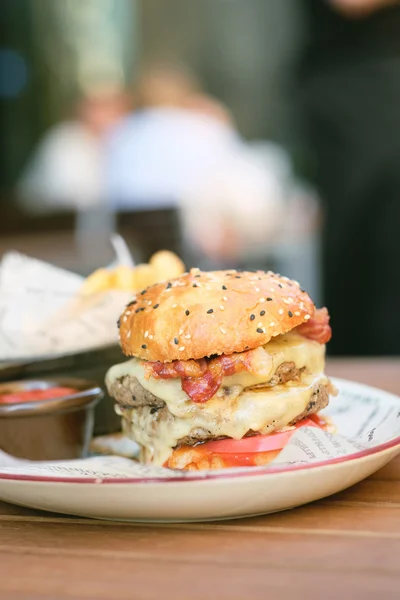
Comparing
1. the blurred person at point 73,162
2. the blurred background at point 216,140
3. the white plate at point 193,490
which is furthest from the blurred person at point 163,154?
the white plate at point 193,490

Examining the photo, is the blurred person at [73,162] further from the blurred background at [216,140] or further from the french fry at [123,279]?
the french fry at [123,279]

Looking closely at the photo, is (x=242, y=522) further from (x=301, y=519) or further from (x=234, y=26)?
(x=234, y=26)

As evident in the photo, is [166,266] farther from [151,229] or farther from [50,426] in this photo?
[151,229]

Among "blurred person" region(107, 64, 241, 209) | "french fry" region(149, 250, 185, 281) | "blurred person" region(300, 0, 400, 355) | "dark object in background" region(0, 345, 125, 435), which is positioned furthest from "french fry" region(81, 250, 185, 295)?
"blurred person" region(107, 64, 241, 209)

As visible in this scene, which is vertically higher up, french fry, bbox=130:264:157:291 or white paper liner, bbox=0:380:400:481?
french fry, bbox=130:264:157:291

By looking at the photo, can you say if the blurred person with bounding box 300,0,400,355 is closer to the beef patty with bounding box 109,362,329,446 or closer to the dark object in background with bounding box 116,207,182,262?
the dark object in background with bounding box 116,207,182,262

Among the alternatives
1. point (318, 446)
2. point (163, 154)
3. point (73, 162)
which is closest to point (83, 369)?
point (318, 446)
